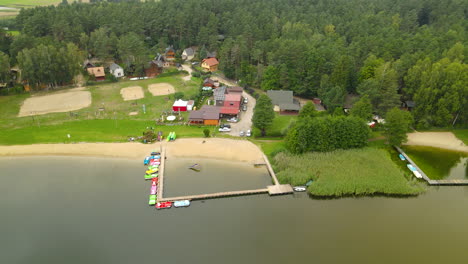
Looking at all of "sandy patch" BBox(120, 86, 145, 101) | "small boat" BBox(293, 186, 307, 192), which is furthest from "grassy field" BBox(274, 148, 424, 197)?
"sandy patch" BBox(120, 86, 145, 101)

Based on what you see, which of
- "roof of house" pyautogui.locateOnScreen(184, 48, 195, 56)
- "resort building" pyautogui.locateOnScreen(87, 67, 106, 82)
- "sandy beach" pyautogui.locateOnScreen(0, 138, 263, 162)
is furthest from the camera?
"roof of house" pyautogui.locateOnScreen(184, 48, 195, 56)

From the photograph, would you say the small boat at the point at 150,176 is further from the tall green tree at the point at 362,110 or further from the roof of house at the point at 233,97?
the tall green tree at the point at 362,110

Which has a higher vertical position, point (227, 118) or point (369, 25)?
point (369, 25)

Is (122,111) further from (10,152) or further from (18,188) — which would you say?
(18,188)

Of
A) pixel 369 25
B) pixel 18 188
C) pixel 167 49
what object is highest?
pixel 369 25

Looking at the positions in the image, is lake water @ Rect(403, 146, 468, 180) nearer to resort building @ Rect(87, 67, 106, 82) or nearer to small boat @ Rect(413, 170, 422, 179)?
small boat @ Rect(413, 170, 422, 179)

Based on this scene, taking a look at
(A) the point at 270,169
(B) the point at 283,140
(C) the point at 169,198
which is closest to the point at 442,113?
(B) the point at 283,140
